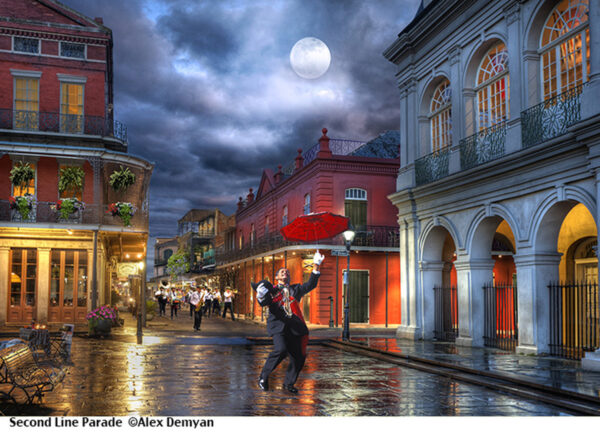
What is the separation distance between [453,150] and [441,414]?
10.1 meters

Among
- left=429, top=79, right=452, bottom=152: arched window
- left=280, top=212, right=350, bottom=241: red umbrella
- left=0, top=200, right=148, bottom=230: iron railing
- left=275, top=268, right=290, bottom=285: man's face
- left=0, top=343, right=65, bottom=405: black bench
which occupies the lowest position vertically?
left=0, top=343, right=65, bottom=405: black bench

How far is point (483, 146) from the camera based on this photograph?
Result: 15.3 m

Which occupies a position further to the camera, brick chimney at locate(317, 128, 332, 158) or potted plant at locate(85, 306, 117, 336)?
brick chimney at locate(317, 128, 332, 158)

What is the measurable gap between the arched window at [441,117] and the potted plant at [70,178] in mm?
12495

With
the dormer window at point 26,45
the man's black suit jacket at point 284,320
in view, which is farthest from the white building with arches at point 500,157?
the dormer window at point 26,45

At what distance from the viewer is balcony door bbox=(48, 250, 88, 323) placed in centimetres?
2261

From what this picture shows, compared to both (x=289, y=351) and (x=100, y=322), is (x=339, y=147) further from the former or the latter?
(x=289, y=351)

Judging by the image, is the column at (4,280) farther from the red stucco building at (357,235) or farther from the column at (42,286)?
the red stucco building at (357,235)

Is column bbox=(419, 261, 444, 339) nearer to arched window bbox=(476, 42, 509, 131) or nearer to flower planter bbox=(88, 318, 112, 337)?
arched window bbox=(476, 42, 509, 131)

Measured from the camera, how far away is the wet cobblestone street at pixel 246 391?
7.65 metres

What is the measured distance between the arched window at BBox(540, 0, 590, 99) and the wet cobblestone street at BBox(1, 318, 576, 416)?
6.58m

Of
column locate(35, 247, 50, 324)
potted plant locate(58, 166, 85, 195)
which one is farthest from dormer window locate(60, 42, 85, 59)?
column locate(35, 247, 50, 324)

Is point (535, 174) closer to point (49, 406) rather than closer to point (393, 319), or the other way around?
point (49, 406)

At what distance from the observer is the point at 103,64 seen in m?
23.8
